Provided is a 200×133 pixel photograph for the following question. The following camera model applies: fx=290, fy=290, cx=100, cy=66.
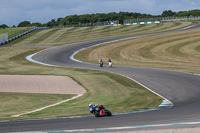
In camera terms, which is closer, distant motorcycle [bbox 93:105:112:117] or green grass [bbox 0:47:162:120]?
distant motorcycle [bbox 93:105:112:117]

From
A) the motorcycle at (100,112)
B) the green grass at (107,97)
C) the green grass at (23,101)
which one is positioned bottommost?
the green grass at (23,101)

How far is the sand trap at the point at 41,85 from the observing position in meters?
25.7

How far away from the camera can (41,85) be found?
27.7 metres

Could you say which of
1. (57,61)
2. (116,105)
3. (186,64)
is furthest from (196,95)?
(57,61)

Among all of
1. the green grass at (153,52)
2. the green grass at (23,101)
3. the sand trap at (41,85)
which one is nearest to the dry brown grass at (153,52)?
the green grass at (153,52)

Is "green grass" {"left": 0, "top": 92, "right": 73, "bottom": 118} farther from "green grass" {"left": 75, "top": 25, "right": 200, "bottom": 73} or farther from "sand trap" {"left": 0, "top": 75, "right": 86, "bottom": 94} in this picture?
"green grass" {"left": 75, "top": 25, "right": 200, "bottom": 73}

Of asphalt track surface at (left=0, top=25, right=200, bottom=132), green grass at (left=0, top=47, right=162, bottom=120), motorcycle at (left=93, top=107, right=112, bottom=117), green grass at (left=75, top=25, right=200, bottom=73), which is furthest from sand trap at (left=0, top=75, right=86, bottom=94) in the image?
green grass at (left=75, top=25, right=200, bottom=73)

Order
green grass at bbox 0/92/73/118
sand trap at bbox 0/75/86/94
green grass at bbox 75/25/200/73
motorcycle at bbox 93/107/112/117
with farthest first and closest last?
green grass at bbox 75/25/200/73 → sand trap at bbox 0/75/86/94 → green grass at bbox 0/92/73/118 → motorcycle at bbox 93/107/112/117

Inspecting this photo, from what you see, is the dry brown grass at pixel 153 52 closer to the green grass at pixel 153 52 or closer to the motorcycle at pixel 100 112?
the green grass at pixel 153 52

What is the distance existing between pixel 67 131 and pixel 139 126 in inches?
119

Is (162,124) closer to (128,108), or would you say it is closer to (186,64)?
(128,108)

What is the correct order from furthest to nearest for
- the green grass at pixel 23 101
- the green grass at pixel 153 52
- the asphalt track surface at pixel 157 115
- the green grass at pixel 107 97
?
the green grass at pixel 153 52 < the green grass at pixel 23 101 < the green grass at pixel 107 97 < the asphalt track surface at pixel 157 115

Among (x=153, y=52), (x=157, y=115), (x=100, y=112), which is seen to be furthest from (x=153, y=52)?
(x=100, y=112)

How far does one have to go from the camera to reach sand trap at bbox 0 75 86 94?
84.2 ft
